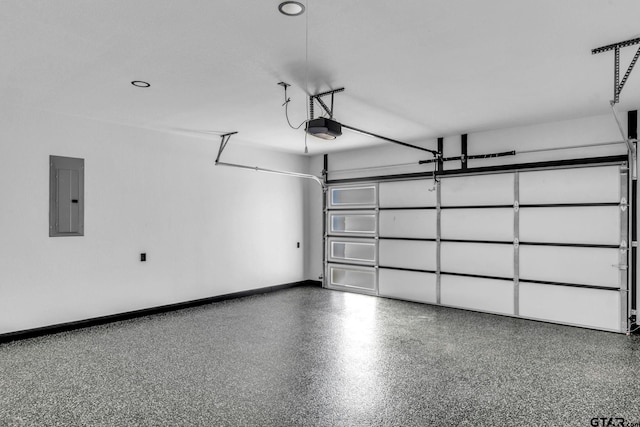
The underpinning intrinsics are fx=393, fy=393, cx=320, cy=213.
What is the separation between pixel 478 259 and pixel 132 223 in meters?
4.72

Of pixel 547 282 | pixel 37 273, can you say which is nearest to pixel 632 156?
pixel 547 282

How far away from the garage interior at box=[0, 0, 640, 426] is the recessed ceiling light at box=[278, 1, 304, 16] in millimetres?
13

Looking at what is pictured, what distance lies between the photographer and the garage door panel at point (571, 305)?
14.8ft

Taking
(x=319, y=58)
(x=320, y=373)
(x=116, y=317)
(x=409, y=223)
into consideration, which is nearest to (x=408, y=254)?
(x=409, y=223)

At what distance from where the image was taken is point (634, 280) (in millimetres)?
4426

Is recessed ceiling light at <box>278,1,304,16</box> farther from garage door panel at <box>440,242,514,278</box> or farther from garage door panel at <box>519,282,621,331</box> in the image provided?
garage door panel at <box>519,282,621,331</box>

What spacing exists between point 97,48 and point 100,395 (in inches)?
97.2

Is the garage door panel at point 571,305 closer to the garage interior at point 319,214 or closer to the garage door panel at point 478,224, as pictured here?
the garage interior at point 319,214

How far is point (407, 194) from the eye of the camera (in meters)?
6.27

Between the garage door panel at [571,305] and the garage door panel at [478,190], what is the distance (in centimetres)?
119

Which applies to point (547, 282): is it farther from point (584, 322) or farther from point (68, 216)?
point (68, 216)

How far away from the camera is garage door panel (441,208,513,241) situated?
5.30 meters

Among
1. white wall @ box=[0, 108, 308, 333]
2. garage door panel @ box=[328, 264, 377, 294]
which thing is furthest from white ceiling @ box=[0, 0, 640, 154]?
garage door panel @ box=[328, 264, 377, 294]

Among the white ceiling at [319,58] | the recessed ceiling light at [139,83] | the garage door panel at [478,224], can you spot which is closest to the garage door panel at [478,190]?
the garage door panel at [478,224]
